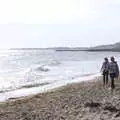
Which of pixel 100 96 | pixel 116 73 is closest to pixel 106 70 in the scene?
pixel 116 73

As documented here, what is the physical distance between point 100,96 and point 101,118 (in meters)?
4.36

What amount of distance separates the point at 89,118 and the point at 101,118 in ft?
1.30

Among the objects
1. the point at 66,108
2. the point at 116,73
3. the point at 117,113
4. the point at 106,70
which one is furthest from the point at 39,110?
the point at 106,70

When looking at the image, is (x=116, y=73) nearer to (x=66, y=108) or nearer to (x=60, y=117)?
(x=66, y=108)

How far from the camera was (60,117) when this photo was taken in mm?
12812

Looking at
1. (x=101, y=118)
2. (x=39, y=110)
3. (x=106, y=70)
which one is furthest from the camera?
(x=106, y=70)

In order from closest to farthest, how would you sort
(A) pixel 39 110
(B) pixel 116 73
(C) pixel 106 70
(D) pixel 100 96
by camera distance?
1. (A) pixel 39 110
2. (D) pixel 100 96
3. (B) pixel 116 73
4. (C) pixel 106 70

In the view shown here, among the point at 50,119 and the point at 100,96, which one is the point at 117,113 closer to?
the point at 50,119

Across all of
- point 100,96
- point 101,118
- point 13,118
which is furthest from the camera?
point 100,96

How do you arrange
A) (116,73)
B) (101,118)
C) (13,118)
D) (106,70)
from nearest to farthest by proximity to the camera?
(101,118) → (13,118) → (116,73) → (106,70)

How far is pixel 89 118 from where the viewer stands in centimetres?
1241

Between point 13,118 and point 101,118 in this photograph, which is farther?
point 13,118

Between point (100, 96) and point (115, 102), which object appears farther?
point (100, 96)

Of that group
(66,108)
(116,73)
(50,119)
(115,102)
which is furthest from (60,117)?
(116,73)
